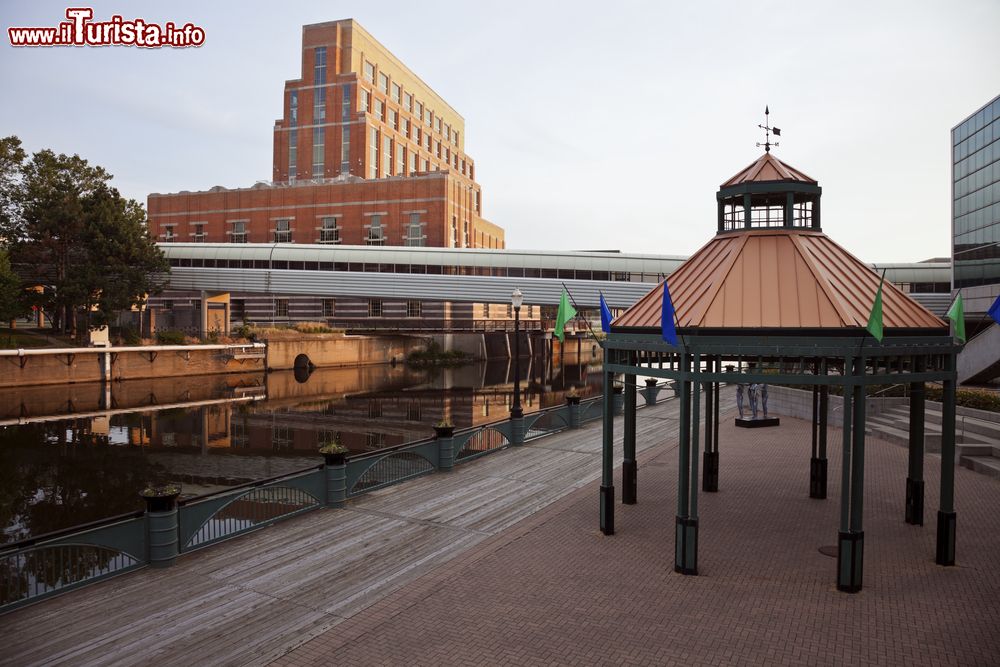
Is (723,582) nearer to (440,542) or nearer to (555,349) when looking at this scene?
(440,542)

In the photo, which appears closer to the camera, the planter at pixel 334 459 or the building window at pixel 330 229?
the planter at pixel 334 459

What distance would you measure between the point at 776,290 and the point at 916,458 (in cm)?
467

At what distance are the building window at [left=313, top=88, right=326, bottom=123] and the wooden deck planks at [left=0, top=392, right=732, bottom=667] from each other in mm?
89157

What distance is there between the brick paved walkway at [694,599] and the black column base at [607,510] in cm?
26

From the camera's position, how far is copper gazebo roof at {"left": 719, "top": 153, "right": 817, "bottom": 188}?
42.2 ft

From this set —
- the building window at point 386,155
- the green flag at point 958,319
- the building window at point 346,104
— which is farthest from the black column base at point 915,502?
the building window at point 386,155

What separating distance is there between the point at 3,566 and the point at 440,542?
766cm

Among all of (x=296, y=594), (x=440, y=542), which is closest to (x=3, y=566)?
(x=296, y=594)

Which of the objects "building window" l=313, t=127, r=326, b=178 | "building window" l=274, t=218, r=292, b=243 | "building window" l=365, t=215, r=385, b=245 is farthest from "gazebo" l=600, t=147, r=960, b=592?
"building window" l=313, t=127, r=326, b=178

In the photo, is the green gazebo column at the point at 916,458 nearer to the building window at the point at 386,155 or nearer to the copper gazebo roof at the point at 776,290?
the copper gazebo roof at the point at 776,290

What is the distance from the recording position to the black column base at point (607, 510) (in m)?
12.7

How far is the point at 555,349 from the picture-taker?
108 metres

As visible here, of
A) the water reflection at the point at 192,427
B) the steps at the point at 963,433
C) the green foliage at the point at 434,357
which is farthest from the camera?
the green foliage at the point at 434,357

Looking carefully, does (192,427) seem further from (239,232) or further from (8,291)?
(239,232)
